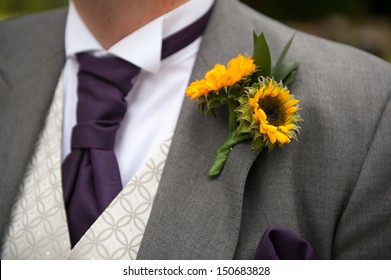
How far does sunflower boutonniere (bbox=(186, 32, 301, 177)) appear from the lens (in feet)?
4.45

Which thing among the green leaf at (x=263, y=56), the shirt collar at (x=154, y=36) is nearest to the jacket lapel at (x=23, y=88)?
the shirt collar at (x=154, y=36)

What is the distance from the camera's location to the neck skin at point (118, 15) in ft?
5.31

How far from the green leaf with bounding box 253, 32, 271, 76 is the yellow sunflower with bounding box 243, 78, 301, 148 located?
6cm

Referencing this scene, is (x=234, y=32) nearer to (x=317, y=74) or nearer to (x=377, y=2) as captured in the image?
(x=317, y=74)

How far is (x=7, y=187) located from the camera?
1.62 metres

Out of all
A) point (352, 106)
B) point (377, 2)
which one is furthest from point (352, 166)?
point (377, 2)

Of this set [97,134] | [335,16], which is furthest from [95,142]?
[335,16]

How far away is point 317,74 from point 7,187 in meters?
0.97

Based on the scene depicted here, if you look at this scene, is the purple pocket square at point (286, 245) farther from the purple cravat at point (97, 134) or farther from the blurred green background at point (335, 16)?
the blurred green background at point (335, 16)

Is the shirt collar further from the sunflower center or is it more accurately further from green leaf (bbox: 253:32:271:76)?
the sunflower center

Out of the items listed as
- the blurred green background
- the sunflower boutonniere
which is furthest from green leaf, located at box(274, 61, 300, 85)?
the blurred green background

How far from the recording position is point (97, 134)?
1.61 meters
